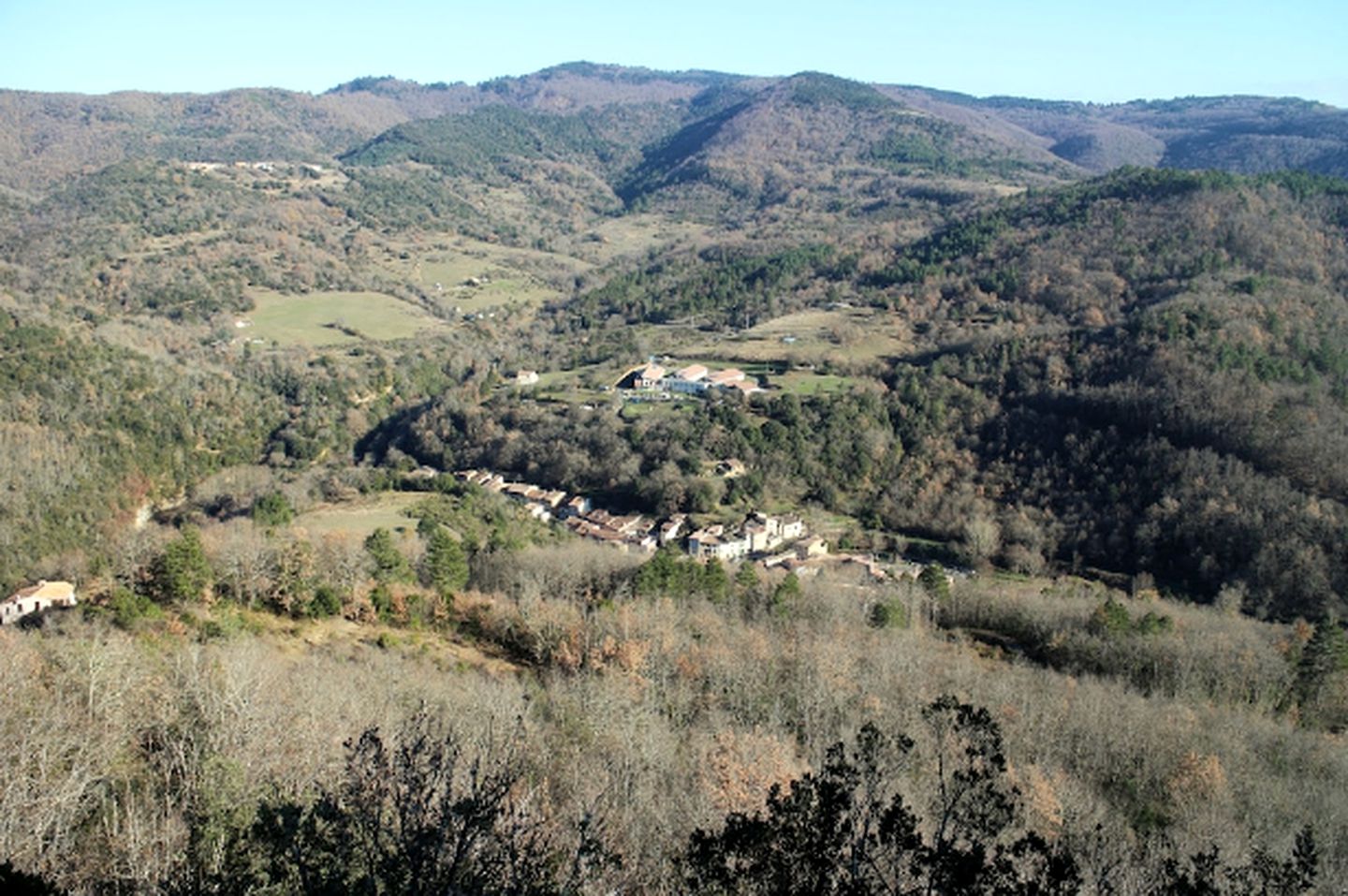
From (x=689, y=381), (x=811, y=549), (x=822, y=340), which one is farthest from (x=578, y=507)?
(x=822, y=340)

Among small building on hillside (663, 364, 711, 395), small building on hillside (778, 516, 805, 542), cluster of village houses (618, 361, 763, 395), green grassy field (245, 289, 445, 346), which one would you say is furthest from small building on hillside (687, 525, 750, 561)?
green grassy field (245, 289, 445, 346)

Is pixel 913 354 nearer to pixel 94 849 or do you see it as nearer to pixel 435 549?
pixel 435 549

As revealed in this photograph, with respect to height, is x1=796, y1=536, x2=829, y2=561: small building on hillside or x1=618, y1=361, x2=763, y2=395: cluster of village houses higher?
x1=618, y1=361, x2=763, y2=395: cluster of village houses

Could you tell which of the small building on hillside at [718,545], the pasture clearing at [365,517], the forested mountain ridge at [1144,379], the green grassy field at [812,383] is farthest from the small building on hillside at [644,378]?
the small building on hillside at [718,545]

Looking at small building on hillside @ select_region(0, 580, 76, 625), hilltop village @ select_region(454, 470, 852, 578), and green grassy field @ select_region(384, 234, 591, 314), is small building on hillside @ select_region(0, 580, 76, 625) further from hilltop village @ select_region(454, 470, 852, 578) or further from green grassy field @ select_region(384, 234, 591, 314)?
green grassy field @ select_region(384, 234, 591, 314)

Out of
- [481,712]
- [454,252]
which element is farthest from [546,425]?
[454,252]

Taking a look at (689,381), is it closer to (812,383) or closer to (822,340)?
(812,383)
